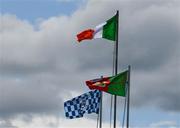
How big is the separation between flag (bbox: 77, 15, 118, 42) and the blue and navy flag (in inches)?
294

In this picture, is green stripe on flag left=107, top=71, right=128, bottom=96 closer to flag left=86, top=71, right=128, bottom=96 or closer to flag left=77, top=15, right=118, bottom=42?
flag left=86, top=71, right=128, bottom=96

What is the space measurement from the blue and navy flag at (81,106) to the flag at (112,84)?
746 cm

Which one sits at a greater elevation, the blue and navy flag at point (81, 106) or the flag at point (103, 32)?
the flag at point (103, 32)

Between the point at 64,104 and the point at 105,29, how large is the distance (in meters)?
8.29

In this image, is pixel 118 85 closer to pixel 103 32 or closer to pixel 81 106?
pixel 103 32

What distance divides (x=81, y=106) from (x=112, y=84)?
8.70 metres

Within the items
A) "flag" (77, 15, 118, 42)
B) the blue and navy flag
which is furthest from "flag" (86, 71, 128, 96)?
the blue and navy flag

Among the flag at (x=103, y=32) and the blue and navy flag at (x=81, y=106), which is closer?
the flag at (x=103, y=32)

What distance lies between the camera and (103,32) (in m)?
70.1

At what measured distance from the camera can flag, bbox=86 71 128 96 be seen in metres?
66.4

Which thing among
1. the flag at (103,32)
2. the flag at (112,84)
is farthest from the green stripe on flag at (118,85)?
the flag at (103,32)

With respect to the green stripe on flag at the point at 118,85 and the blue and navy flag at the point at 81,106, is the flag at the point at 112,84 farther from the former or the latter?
the blue and navy flag at the point at 81,106

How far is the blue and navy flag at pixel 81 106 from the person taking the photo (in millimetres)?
74188

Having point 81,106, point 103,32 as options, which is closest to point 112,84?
point 103,32
